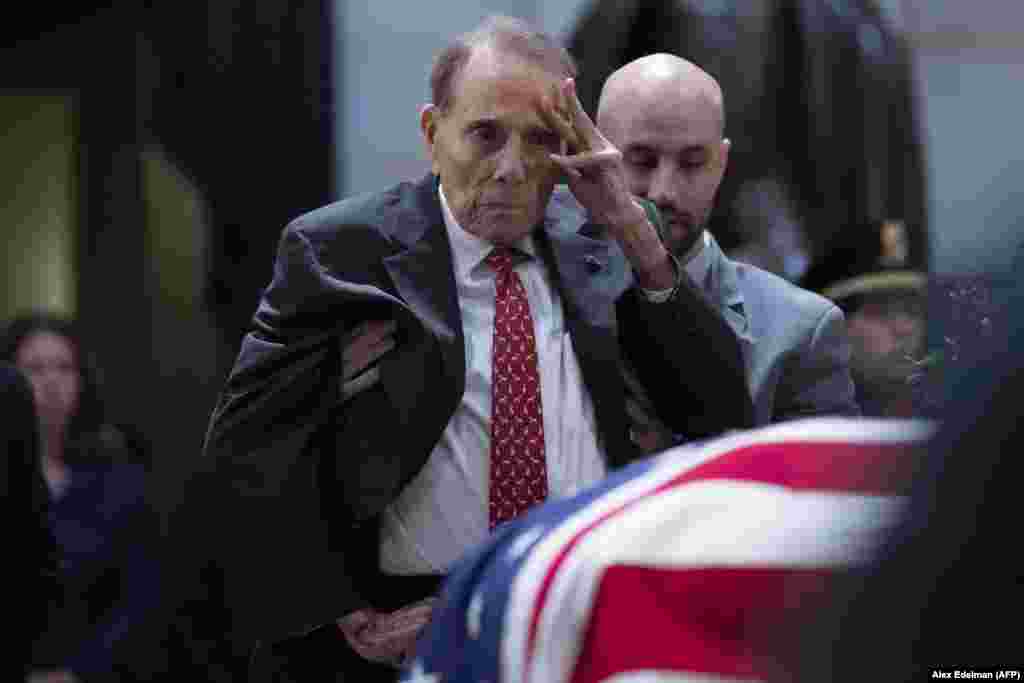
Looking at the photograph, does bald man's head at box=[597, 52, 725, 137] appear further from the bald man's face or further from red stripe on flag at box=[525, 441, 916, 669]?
red stripe on flag at box=[525, 441, 916, 669]

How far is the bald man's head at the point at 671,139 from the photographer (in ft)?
14.0

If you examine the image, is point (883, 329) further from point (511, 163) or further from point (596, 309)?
point (511, 163)

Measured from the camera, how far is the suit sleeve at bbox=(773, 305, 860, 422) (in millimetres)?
3982

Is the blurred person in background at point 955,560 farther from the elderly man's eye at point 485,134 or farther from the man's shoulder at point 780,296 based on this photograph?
the man's shoulder at point 780,296

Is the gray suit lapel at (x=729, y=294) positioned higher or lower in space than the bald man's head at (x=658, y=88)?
lower

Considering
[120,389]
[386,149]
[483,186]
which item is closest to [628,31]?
[386,149]

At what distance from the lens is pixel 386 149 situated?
780cm

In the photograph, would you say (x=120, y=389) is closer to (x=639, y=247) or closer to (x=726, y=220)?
(x=726, y=220)

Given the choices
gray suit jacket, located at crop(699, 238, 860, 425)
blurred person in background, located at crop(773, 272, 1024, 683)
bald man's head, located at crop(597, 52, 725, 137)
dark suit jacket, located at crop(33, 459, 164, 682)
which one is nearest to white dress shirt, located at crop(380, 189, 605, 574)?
gray suit jacket, located at crop(699, 238, 860, 425)

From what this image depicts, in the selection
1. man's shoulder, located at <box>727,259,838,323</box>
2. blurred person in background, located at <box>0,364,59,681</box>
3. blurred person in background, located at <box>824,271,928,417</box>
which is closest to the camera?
man's shoulder, located at <box>727,259,838,323</box>

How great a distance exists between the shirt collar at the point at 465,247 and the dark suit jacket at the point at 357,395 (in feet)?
0.09

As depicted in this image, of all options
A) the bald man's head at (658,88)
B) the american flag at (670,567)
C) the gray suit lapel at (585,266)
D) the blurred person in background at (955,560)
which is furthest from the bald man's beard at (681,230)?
the blurred person in background at (955,560)

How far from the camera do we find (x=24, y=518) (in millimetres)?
5402

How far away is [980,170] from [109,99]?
14.3 ft
